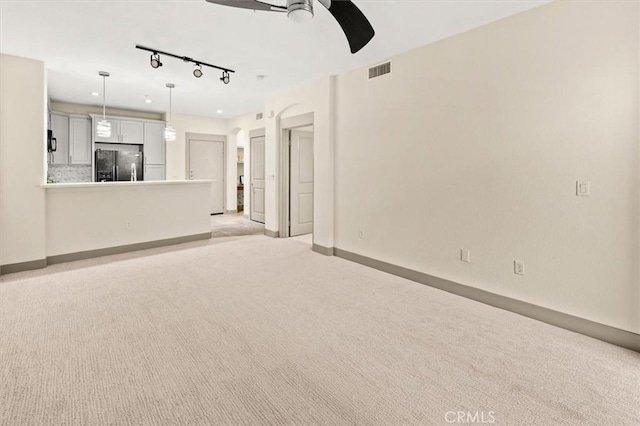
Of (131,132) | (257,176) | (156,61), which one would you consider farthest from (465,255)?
(131,132)

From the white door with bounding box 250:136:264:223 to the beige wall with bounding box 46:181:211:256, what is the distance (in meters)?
1.90

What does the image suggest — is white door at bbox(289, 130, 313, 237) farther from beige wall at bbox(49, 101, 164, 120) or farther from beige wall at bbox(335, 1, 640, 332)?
beige wall at bbox(49, 101, 164, 120)

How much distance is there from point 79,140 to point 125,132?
2.98ft

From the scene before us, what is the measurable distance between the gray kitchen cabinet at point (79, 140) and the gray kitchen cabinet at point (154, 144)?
3.73 ft

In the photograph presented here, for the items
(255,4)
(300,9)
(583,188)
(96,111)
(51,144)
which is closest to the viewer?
(300,9)

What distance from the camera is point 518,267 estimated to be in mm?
3102

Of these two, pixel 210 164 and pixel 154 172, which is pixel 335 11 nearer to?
pixel 154 172

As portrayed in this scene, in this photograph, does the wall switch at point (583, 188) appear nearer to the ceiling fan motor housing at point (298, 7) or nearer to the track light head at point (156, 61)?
the ceiling fan motor housing at point (298, 7)

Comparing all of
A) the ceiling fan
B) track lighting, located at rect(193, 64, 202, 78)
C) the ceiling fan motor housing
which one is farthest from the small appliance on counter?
the ceiling fan motor housing

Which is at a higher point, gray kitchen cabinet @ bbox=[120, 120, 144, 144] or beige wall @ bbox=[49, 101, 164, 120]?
beige wall @ bbox=[49, 101, 164, 120]

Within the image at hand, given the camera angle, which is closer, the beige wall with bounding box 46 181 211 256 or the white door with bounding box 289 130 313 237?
the beige wall with bounding box 46 181 211 256

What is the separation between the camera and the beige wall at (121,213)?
469 centimetres

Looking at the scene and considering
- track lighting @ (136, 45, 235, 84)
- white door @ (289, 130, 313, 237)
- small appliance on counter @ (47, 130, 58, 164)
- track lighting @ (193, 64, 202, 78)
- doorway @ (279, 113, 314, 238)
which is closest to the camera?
track lighting @ (136, 45, 235, 84)

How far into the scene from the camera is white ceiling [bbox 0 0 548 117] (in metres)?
2.96
